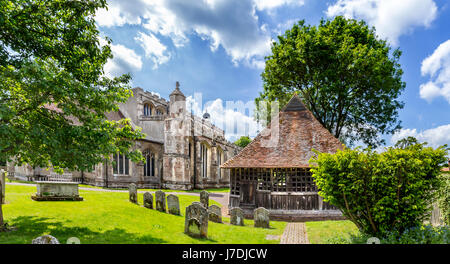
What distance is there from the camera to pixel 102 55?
30.6ft

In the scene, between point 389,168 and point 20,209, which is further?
point 20,209

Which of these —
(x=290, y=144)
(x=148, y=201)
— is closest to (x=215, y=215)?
(x=148, y=201)

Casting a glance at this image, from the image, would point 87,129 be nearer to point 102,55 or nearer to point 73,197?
point 102,55

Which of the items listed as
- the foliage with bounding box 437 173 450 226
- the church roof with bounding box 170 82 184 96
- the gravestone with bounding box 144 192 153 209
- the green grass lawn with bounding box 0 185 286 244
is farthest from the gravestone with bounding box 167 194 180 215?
the church roof with bounding box 170 82 184 96

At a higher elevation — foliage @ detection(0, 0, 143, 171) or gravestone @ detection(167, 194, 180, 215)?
foliage @ detection(0, 0, 143, 171)

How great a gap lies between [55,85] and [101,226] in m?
5.87

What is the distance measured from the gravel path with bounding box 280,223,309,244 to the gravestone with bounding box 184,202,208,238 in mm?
3208

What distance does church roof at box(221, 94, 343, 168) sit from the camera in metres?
14.5

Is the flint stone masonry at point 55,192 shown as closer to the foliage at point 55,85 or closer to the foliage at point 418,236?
the foliage at point 55,85

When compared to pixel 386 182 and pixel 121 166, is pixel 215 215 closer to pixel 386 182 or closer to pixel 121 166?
pixel 386 182

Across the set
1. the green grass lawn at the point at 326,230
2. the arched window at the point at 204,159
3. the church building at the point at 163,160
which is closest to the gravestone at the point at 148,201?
the green grass lawn at the point at 326,230

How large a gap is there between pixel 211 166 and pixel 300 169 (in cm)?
2349

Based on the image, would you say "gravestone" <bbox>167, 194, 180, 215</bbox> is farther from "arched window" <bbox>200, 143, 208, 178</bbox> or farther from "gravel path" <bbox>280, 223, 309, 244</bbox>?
"arched window" <bbox>200, 143, 208, 178</bbox>
